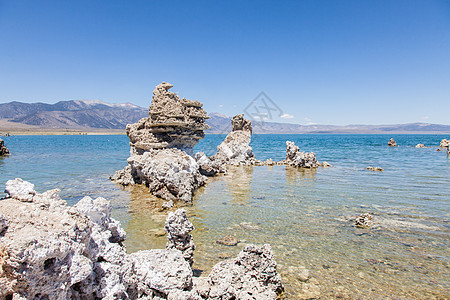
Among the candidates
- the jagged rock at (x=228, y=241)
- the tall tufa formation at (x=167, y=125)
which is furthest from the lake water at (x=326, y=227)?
the tall tufa formation at (x=167, y=125)

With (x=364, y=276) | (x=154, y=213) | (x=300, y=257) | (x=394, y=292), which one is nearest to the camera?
(x=394, y=292)

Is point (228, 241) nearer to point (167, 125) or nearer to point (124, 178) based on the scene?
point (167, 125)

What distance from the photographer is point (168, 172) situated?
12.2 m

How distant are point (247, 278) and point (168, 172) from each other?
8096mm

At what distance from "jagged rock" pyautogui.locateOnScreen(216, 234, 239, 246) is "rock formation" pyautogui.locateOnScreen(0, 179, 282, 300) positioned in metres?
2.29

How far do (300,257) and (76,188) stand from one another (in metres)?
12.7

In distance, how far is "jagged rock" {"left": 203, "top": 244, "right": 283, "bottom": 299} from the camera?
175 inches

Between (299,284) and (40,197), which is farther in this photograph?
(299,284)

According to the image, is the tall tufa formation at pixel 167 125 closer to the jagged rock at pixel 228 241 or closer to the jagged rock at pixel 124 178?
the jagged rock at pixel 124 178

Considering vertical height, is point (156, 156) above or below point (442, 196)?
above

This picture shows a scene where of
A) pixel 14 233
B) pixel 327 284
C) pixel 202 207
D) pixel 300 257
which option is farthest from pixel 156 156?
pixel 14 233

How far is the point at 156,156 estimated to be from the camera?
13781mm

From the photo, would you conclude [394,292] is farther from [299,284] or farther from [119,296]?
[119,296]

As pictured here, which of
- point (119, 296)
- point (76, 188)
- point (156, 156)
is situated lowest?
point (76, 188)
